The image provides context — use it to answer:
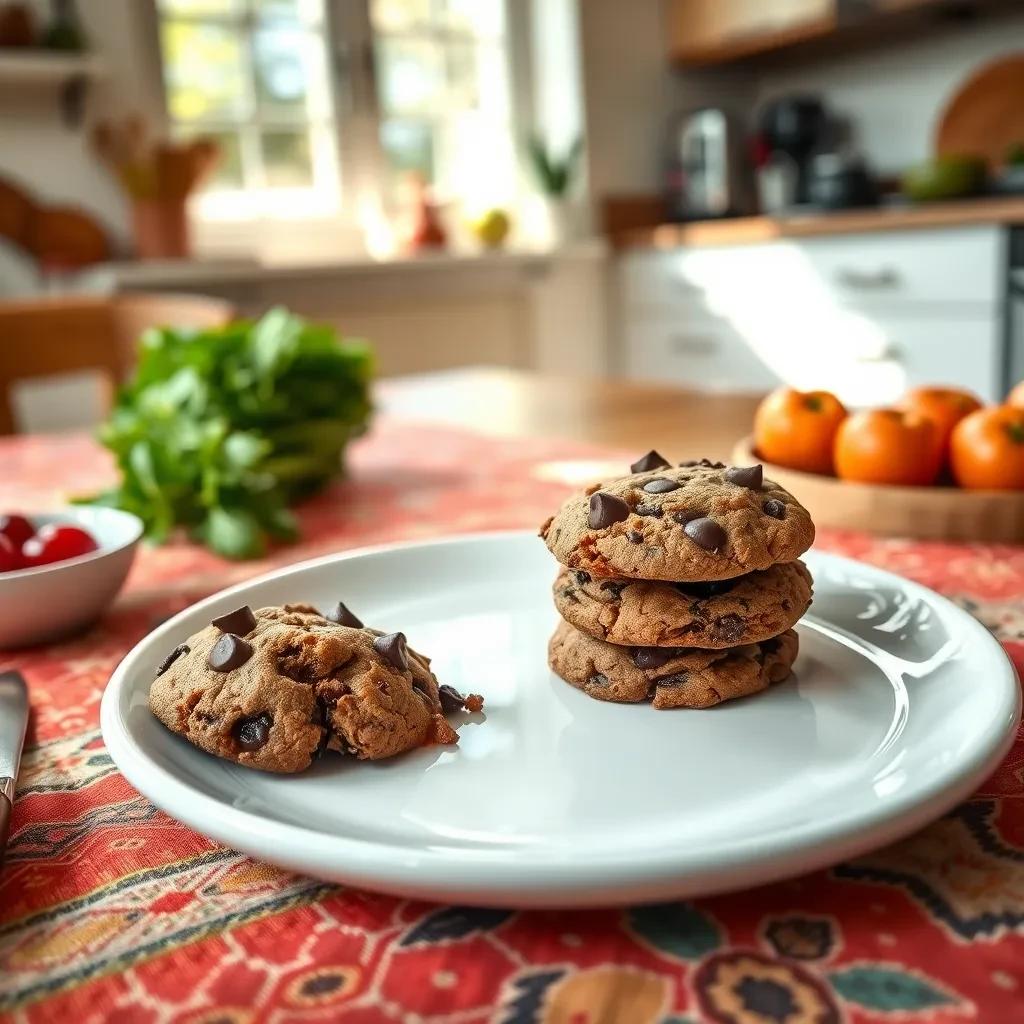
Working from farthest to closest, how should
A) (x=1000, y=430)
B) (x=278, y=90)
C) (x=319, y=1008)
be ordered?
(x=278, y=90)
(x=1000, y=430)
(x=319, y=1008)

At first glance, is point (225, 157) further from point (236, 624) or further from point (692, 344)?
point (236, 624)

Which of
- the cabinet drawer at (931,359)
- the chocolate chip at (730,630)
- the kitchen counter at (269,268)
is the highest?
the kitchen counter at (269,268)

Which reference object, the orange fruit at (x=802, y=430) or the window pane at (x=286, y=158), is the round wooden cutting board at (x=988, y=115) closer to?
the window pane at (x=286, y=158)

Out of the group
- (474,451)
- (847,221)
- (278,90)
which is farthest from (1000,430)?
(278,90)

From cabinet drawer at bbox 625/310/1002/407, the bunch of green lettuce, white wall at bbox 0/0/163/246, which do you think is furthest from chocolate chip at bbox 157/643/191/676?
white wall at bbox 0/0/163/246

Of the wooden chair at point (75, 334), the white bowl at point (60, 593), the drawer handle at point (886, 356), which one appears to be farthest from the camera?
the drawer handle at point (886, 356)

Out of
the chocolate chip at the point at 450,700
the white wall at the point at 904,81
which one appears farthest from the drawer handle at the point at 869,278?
the chocolate chip at the point at 450,700

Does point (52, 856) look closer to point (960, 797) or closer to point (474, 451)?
point (960, 797)
